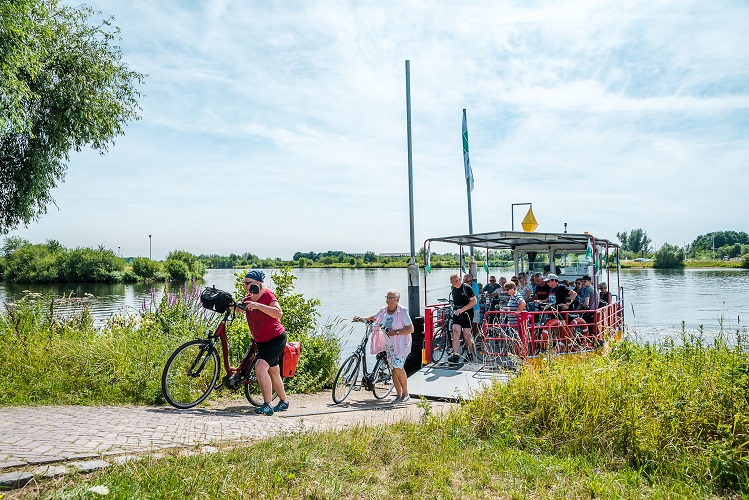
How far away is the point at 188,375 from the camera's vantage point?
7.19 m

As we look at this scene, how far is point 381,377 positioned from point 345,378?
0.76 m

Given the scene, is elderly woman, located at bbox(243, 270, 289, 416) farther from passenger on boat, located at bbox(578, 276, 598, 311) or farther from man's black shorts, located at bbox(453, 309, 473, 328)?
passenger on boat, located at bbox(578, 276, 598, 311)

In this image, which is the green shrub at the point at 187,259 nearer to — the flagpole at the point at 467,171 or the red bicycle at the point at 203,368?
the flagpole at the point at 467,171

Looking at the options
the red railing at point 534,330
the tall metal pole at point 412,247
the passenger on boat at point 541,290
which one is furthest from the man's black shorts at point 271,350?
the passenger on boat at point 541,290

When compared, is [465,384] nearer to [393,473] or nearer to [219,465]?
[393,473]

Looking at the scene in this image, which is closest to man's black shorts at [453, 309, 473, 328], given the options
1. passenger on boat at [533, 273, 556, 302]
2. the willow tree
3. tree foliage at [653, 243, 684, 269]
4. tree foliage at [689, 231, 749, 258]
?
passenger on boat at [533, 273, 556, 302]

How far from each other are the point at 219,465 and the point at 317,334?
6213mm

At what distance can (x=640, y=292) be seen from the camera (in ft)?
174

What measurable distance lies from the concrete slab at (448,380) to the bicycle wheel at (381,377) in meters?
0.44

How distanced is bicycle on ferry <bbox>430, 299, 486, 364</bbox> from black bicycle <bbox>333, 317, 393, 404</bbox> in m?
2.51

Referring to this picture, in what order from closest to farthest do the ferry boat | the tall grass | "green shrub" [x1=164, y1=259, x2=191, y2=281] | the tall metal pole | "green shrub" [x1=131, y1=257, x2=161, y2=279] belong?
the tall grass < the ferry boat < the tall metal pole < "green shrub" [x1=131, y1=257, x2=161, y2=279] < "green shrub" [x1=164, y1=259, x2=191, y2=281]

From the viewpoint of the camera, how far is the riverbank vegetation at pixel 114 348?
698 cm

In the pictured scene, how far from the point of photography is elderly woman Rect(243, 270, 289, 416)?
683 cm

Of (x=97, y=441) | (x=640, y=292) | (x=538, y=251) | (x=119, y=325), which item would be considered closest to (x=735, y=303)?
(x=640, y=292)
